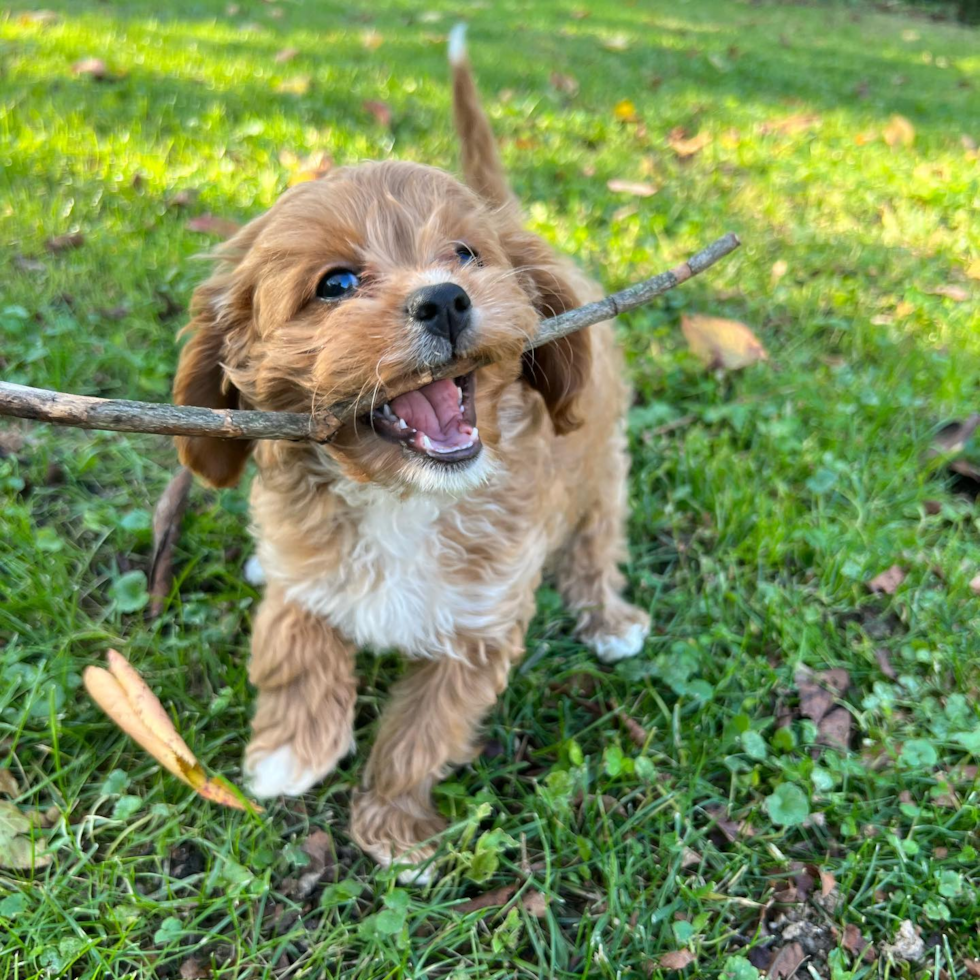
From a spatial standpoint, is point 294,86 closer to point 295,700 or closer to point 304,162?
point 304,162

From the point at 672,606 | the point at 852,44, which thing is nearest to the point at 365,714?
the point at 672,606

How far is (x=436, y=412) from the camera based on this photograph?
2.01 meters

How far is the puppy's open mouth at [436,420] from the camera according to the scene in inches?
76.0

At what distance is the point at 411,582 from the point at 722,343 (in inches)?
97.7

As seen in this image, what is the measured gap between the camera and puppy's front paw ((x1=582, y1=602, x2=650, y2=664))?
284 cm

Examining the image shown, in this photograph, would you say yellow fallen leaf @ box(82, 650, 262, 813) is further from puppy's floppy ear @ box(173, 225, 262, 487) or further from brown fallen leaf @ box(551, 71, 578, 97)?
brown fallen leaf @ box(551, 71, 578, 97)

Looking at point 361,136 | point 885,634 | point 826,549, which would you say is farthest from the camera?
point 361,136

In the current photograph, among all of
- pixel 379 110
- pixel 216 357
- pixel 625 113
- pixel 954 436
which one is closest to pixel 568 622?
pixel 216 357

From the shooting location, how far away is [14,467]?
304cm

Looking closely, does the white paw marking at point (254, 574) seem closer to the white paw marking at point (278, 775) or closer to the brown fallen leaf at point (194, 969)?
the white paw marking at point (278, 775)

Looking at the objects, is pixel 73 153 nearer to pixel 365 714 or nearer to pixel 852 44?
pixel 365 714

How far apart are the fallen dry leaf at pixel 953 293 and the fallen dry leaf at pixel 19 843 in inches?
205

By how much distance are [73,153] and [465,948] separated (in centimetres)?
539

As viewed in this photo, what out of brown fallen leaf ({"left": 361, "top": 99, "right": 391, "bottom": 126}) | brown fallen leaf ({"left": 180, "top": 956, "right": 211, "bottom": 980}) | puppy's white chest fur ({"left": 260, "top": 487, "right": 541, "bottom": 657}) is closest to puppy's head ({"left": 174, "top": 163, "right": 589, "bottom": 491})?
puppy's white chest fur ({"left": 260, "top": 487, "right": 541, "bottom": 657})
